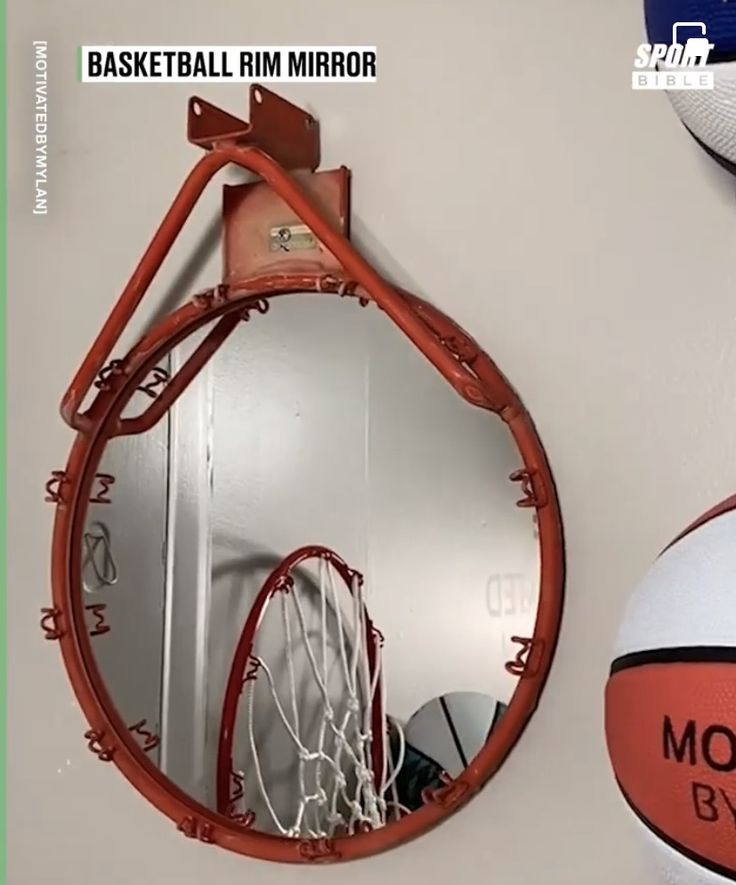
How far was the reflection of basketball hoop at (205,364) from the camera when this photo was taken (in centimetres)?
104

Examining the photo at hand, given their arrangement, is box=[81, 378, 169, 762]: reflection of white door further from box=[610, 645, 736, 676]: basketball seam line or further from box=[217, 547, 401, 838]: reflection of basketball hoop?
box=[610, 645, 736, 676]: basketball seam line

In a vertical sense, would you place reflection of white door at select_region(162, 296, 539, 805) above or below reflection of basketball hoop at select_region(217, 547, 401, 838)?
above

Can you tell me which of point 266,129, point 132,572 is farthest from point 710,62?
point 132,572

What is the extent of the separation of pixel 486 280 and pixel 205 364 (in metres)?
0.28

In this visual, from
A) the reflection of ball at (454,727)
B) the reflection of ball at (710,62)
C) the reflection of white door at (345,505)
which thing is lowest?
the reflection of ball at (454,727)

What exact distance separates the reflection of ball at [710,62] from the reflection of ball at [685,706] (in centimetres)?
27

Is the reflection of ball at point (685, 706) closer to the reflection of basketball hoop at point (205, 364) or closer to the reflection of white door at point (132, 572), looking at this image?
the reflection of basketball hoop at point (205, 364)

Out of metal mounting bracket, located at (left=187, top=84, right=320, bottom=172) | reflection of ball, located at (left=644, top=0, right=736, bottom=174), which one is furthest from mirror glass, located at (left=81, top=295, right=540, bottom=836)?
reflection of ball, located at (left=644, top=0, right=736, bottom=174)

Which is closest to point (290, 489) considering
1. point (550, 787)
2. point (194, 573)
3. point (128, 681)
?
point (194, 573)

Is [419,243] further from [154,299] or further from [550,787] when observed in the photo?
[550,787]

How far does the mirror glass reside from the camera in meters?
1.06

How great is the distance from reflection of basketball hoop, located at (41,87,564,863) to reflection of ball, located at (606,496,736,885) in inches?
8.0

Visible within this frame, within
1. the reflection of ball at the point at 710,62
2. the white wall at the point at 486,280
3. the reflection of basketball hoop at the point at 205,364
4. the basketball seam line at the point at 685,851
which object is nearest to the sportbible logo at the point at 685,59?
the reflection of ball at the point at 710,62

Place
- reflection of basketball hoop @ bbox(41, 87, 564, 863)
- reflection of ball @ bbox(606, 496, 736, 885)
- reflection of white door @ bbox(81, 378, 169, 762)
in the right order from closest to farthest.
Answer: reflection of ball @ bbox(606, 496, 736, 885), reflection of basketball hoop @ bbox(41, 87, 564, 863), reflection of white door @ bbox(81, 378, 169, 762)
